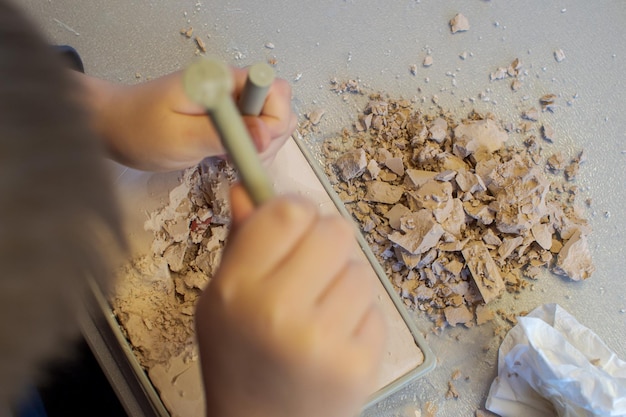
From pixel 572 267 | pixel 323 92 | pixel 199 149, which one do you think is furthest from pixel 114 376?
pixel 572 267

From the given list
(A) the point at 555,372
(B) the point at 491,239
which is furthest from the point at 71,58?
(A) the point at 555,372

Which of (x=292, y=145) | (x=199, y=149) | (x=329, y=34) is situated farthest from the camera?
(x=329, y=34)

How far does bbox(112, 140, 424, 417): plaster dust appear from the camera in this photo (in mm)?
499

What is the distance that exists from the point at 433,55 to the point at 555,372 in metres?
0.39

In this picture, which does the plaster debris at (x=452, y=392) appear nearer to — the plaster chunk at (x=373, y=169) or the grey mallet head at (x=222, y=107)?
the plaster chunk at (x=373, y=169)

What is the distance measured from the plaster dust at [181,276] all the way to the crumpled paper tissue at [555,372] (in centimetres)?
12

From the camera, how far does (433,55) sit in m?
0.68

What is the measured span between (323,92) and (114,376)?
1.25 feet

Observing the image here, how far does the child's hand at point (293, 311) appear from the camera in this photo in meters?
0.27

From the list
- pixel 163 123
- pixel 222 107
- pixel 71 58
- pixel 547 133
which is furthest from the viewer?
pixel 547 133

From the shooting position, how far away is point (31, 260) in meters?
0.23

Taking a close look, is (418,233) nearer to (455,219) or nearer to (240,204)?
(455,219)

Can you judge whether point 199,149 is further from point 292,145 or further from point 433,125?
point 433,125

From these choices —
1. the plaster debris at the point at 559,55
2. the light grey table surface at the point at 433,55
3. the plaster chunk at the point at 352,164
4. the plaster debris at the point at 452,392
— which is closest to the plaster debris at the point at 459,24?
the light grey table surface at the point at 433,55
